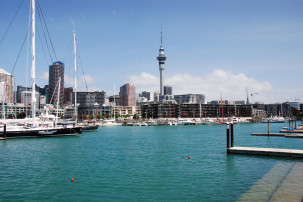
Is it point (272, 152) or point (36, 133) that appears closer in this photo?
point (272, 152)

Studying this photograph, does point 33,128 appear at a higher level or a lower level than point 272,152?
higher

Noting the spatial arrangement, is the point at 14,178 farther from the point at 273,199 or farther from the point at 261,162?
the point at 261,162

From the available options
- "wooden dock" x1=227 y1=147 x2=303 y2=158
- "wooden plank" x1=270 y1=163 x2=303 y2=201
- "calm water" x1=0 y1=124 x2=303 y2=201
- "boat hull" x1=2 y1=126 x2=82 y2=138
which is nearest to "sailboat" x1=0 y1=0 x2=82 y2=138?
"boat hull" x1=2 y1=126 x2=82 y2=138

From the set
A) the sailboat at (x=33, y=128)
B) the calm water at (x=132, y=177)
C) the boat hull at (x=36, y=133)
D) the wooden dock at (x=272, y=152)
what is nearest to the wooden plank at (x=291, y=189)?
the calm water at (x=132, y=177)

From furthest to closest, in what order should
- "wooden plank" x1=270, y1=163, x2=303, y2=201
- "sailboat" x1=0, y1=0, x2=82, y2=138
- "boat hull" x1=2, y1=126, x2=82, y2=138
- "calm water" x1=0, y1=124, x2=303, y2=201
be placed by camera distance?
"boat hull" x1=2, y1=126, x2=82, y2=138
"sailboat" x1=0, y1=0, x2=82, y2=138
"calm water" x1=0, y1=124, x2=303, y2=201
"wooden plank" x1=270, y1=163, x2=303, y2=201

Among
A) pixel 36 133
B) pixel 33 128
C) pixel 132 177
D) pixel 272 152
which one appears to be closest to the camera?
pixel 132 177

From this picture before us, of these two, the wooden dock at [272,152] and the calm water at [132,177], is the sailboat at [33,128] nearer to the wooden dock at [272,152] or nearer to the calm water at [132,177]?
the calm water at [132,177]

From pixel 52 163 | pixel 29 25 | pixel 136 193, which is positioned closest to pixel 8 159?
pixel 52 163

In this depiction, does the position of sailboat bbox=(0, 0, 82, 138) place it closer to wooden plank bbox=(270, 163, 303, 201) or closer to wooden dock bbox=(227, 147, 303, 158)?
wooden dock bbox=(227, 147, 303, 158)

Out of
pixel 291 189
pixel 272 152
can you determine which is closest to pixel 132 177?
→ pixel 291 189

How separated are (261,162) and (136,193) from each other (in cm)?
1670

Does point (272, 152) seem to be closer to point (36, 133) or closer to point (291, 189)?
point (291, 189)

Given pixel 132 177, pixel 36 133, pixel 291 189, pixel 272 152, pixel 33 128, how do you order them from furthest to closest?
pixel 33 128 < pixel 36 133 < pixel 272 152 < pixel 132 177 < pixel 291 189

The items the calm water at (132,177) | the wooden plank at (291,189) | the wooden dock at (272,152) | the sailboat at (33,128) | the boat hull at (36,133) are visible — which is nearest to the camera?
the wooden plank at (291,189)
